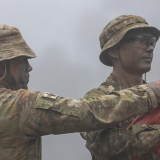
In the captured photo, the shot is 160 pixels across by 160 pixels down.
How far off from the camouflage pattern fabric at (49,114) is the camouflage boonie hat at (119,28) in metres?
1.82

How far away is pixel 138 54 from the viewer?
557cm

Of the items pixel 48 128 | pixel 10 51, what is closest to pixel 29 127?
pixel 48 128

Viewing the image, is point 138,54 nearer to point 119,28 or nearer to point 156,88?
point 119,28

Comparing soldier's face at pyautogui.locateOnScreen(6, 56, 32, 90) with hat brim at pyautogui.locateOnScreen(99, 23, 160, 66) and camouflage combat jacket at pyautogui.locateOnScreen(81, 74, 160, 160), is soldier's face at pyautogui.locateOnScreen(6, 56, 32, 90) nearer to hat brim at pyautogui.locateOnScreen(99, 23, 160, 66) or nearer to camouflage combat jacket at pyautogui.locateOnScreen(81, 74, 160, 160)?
camouflage combat jacket at pyautogui.locateOnScreen(81, 74, 160, 160)

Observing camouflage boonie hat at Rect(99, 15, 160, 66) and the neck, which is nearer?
camouflage boonie hat at Rect(99, 15, 160, 66)

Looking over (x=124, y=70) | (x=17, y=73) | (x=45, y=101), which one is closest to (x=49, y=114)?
(x=45, y=101)

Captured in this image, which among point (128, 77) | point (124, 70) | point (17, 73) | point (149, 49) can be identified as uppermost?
point (149, 49)

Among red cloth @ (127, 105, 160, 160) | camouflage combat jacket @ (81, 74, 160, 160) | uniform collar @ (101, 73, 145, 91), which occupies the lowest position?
camouflage combat jacket @ (81, 74, 160, 160)

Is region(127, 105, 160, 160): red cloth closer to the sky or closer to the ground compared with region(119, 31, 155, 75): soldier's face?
closer to the ground

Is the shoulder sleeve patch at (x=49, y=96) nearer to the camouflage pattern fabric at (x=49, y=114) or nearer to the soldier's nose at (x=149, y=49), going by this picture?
the camouflage pattern fabric at (x=49, y=114)

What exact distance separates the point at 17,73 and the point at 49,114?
1177 mm

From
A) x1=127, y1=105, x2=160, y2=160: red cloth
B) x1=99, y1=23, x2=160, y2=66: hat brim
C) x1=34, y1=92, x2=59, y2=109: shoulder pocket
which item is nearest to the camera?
x1=34, y1=92, x2=59, y2=109: shoulder pocket

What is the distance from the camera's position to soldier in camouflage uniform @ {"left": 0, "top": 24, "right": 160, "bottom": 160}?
152 inches

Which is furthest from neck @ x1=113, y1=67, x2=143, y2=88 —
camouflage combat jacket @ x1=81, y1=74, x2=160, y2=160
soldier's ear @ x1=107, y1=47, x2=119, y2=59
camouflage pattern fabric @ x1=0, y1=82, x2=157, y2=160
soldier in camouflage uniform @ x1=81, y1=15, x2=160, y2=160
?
camouflage pattern fabric @ x1=0, y1=82, x2=157, y2=160
